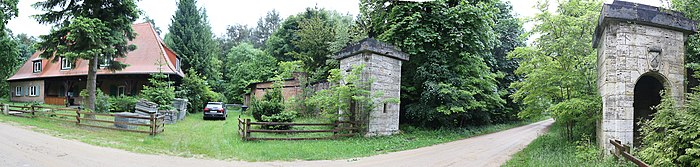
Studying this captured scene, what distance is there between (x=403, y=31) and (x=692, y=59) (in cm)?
914

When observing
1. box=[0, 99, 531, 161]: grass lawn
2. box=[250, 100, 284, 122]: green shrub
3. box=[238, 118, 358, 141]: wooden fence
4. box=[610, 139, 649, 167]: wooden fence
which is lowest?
box=[0, 99, 531, 161]: grass lawn

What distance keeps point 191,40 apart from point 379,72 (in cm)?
2285

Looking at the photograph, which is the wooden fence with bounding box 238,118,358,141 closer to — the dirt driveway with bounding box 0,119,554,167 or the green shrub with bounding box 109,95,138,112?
the dirt driveway with bounding box 0,119,554,167

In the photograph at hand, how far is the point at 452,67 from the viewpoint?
1630 cm

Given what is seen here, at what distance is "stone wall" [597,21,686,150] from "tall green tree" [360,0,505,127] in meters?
7.15

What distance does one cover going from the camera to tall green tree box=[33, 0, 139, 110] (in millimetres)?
14336

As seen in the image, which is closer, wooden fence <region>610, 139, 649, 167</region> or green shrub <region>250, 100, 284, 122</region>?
wooden fence <region>610, 139, 649, 167</region>

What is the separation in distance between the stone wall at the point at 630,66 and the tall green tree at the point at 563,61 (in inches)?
75.0

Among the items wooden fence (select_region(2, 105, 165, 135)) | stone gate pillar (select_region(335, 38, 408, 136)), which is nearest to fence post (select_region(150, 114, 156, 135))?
wooden fence (select_region(2, 105, 165, 135))

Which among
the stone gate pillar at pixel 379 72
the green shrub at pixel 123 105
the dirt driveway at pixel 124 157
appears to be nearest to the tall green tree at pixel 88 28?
the green shrub at pixel 123 105

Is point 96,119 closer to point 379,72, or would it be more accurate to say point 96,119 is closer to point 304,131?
point 304,131

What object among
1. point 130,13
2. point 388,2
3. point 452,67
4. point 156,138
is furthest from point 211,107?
point 452,67

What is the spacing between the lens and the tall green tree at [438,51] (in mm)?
15359

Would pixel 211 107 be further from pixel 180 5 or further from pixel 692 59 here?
pixel 692 59
